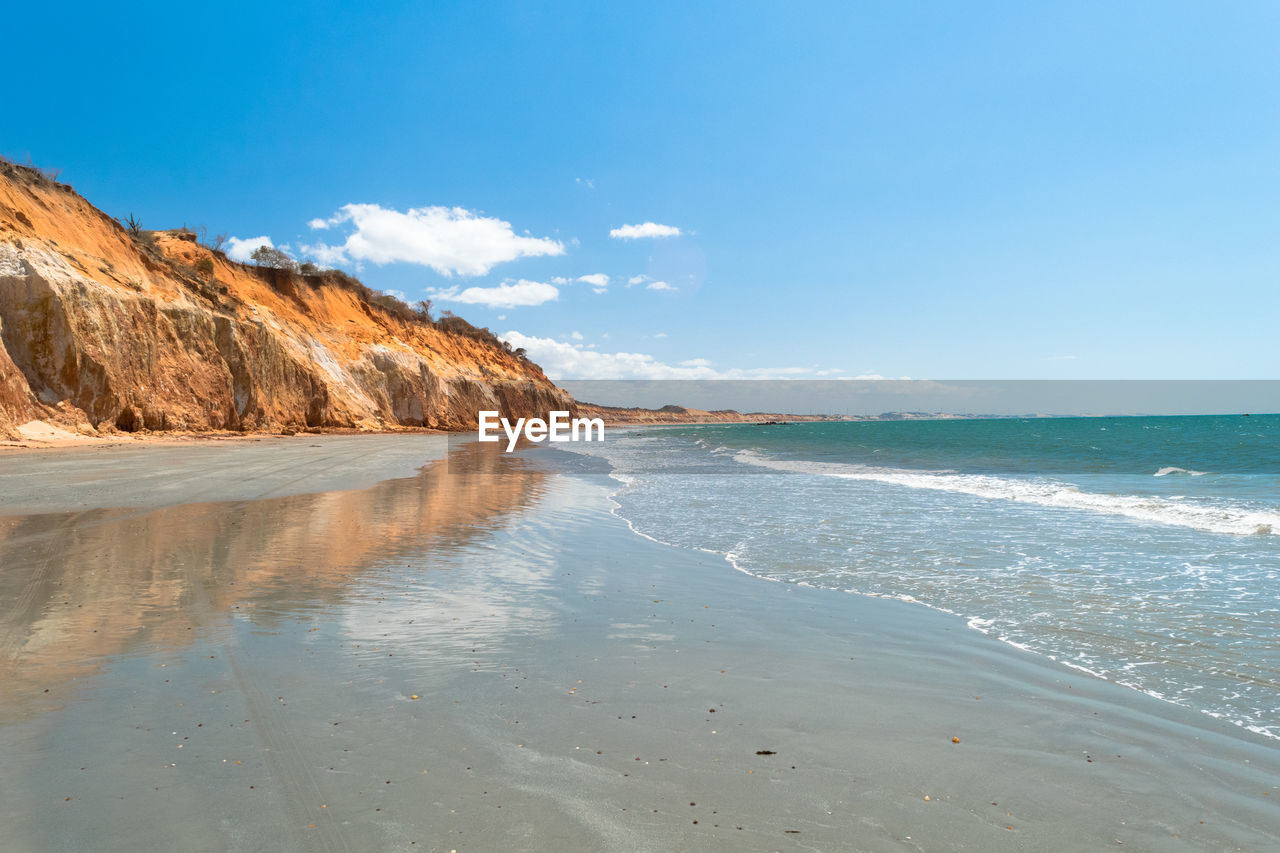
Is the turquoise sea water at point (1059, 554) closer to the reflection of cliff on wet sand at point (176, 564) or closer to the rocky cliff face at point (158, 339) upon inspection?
the reflection of cliff on wet sand at point (176, 564)

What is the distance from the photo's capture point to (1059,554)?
9.77 metres

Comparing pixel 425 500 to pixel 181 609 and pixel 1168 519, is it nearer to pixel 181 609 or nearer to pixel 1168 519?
pixel 181 609

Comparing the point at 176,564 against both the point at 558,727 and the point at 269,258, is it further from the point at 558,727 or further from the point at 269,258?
the point at 269,258

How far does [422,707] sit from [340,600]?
3.08 metres

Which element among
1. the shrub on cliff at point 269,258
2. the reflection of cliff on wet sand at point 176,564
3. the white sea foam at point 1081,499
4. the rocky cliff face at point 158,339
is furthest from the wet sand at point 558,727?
the shrub on cliff at point 269,258

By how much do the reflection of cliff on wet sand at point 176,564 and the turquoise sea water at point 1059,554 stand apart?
4.74 metres

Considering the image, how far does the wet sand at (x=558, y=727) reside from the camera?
2.92 metres

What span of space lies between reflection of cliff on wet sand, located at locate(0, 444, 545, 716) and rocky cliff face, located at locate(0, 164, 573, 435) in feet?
55.0

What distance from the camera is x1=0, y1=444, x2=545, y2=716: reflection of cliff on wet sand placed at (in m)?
5.23

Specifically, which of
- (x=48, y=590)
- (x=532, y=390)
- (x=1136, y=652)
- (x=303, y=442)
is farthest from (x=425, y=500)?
(x=532, y=390)

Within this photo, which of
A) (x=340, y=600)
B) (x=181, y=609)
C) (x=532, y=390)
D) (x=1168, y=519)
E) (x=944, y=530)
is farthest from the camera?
(x=532, y=390)

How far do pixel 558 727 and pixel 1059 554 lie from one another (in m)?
8.83

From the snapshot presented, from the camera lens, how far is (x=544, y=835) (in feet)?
9.16

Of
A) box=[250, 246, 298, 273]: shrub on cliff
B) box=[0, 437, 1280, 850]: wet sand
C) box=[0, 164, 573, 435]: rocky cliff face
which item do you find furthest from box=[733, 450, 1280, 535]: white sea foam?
box=[250, 246, 298, 273]: shrub on cliff
